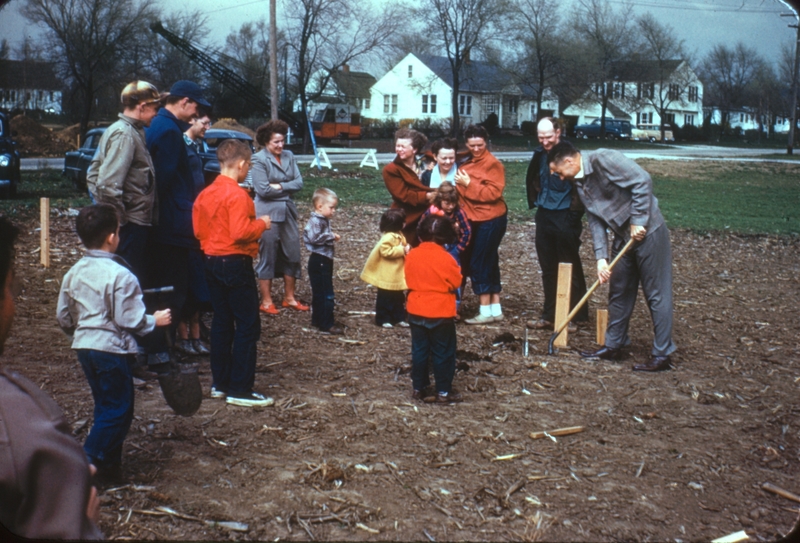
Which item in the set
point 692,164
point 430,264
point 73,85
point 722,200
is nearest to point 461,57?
point 692,164

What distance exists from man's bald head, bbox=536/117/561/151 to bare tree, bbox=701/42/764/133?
5108 mm

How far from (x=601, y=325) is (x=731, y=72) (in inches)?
642

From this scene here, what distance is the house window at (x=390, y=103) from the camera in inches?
2773

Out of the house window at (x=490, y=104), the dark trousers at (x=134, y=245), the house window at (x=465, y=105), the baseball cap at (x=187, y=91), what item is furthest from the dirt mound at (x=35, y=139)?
the house window at (x=490, y=104)

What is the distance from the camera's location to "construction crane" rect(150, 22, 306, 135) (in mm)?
35781

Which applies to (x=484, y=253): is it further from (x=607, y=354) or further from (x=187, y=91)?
(x=187, y=91)

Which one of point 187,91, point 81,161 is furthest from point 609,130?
point 187,91

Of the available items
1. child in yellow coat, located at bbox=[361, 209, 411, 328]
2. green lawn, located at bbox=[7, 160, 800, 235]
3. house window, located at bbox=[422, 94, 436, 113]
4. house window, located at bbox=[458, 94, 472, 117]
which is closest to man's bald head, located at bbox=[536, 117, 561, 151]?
child in yellow coat, located at bbox=[361, 209, 411, 328]

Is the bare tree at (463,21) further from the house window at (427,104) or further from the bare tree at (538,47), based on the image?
the house window at (427,104)

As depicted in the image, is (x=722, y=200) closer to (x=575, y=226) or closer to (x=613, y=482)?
(x=575, y=226)

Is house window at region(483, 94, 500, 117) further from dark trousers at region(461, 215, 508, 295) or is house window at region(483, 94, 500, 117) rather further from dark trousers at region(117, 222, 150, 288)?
dark trousers at region(117, 222, 150, 288)

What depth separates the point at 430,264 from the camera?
570 centimetres

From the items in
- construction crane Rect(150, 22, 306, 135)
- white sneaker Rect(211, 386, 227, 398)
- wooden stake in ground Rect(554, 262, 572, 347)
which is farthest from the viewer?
construction crane Rect(150, 22, 306, 135)

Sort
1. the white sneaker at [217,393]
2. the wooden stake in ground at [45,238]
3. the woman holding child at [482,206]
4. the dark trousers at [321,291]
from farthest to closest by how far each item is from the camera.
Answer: the wooden stake in ground at [45,238]
the woman holding child at [482,206]
the dark trousers at [321,291]
the white sneaker at [217,393]
